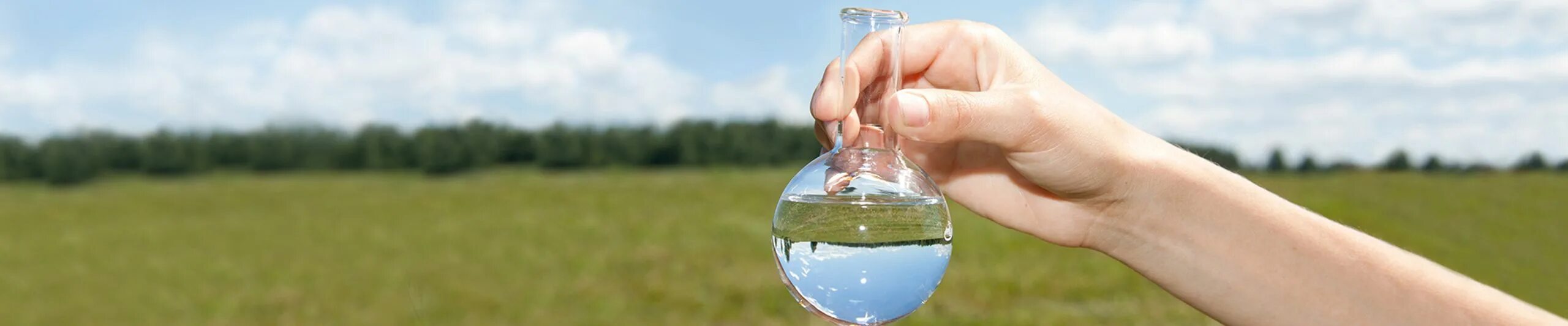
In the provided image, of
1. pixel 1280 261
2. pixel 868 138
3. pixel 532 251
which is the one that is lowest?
pixel 532 251

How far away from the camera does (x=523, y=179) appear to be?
19172mm

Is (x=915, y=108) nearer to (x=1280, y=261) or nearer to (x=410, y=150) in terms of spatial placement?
(x=1280, y=261)

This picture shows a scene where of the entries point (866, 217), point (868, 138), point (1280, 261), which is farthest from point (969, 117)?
point (1280, 261)

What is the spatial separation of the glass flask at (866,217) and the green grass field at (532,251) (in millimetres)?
6707

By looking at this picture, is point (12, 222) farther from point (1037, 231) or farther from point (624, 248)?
point (1037, 231)

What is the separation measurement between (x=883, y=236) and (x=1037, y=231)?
0.88 meters

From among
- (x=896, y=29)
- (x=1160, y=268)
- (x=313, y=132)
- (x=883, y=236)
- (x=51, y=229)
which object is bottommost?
(x=51, y=229)

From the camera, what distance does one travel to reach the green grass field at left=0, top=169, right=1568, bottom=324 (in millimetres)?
10492

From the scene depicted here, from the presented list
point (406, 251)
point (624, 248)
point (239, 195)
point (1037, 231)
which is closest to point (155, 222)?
point (239, 195)

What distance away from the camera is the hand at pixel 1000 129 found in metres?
2.06

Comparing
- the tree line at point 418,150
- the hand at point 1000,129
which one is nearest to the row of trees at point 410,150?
the tree line at point 418,150

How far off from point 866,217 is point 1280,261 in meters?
1.20

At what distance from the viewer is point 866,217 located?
1.88 metres

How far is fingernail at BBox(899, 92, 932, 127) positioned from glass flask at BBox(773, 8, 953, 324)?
35 millimetres
